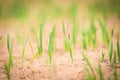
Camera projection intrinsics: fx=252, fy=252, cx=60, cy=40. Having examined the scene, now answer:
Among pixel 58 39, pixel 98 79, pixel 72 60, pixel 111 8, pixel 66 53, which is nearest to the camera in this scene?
pixel 98 79

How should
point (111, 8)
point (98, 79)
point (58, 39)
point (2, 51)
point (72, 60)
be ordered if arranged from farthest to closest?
point (111, 8), point (58, 39), point (2, 51), point (72, 60), point (98, 79)

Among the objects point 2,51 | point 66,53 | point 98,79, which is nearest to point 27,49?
point 2,51

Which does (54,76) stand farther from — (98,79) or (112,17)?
(112,17)

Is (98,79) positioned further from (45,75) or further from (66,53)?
(66,53)

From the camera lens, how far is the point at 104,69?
1820 millimetres

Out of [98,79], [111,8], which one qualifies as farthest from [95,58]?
[111,8]

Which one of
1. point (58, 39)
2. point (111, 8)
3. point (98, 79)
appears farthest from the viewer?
point (111, 8)

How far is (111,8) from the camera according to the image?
3.87 meters

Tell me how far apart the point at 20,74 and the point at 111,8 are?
7.91ft

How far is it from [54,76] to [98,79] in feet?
1.03

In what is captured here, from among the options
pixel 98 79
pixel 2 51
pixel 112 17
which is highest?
pixel 112 17

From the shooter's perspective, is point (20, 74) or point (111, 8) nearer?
point (20, 74)

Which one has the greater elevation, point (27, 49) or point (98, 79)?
point (27, 49)

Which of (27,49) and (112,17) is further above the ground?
(112,17)
